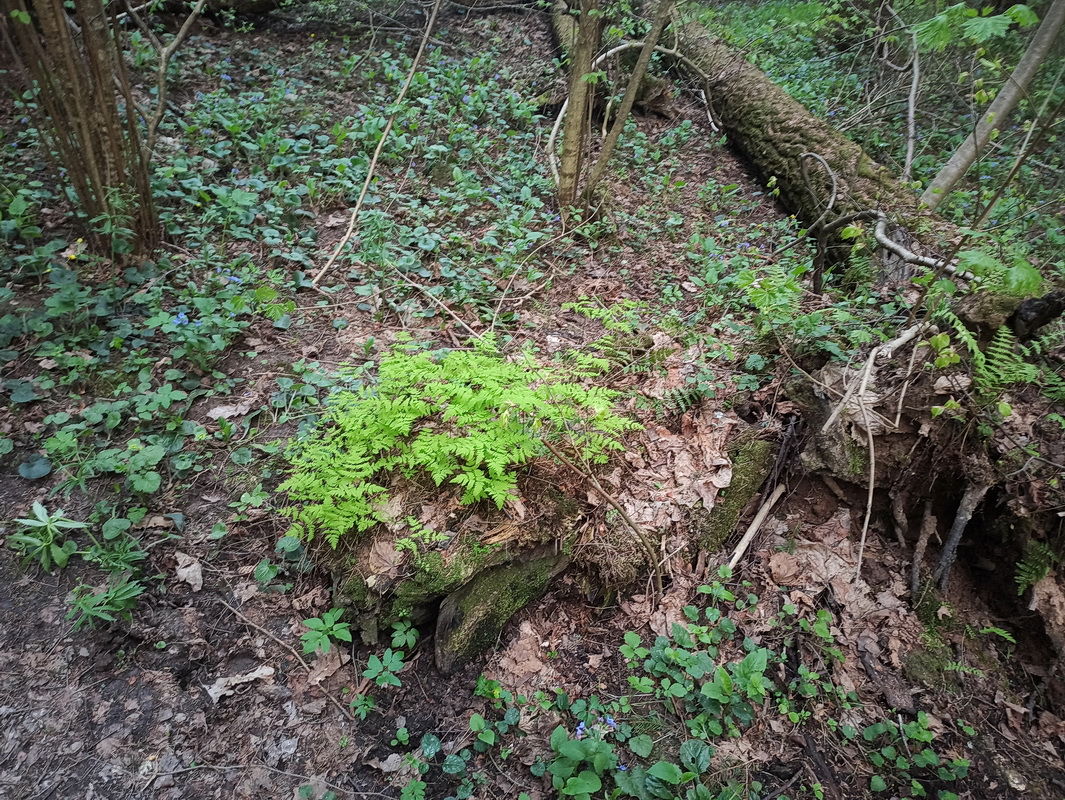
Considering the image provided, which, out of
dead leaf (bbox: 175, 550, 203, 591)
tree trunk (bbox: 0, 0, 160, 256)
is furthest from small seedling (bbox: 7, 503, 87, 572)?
tree trunk (bbox: 0, 0, 160, 256)

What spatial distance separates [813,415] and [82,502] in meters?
4.25

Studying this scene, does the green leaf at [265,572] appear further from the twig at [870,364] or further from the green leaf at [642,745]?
the twig at [870,364]

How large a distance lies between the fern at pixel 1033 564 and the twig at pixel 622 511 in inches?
73.0

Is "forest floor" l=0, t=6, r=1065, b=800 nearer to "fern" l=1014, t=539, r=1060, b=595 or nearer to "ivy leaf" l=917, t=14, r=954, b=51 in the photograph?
"fern" l=1014, t=539, r=1060, b=595


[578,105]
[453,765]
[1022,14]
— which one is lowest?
[453,765]

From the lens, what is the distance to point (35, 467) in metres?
3.00

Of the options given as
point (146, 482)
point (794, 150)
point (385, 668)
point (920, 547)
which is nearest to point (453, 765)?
point (385, 668)

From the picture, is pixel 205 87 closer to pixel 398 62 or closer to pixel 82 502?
pixel 398 62

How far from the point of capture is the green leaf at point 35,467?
298 centimetres

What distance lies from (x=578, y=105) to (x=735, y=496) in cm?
396

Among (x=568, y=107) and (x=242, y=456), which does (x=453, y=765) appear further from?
(x=568, y=107)

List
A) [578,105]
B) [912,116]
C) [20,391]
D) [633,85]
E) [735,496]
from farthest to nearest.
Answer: [912,116] → [578,105] → [633,85] → [735,496] → [20,391]

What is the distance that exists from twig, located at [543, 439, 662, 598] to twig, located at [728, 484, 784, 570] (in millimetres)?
469

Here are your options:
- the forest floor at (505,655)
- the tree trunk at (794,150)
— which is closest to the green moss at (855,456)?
the forest floor at (505,655)
